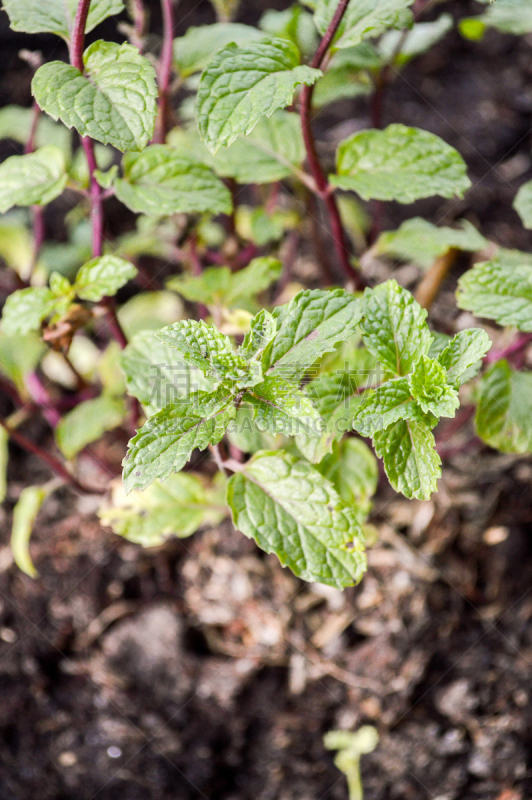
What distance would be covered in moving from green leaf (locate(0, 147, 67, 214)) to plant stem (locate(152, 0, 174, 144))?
23 centimetres

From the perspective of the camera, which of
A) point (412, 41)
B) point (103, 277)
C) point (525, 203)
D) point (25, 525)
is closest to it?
point (103, 277)

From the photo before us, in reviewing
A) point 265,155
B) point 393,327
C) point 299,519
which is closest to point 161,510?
point 299,519

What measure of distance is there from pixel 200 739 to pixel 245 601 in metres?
0.37

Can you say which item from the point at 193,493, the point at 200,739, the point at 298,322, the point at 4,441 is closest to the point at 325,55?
the point at 298,322

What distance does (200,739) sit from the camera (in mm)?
1609

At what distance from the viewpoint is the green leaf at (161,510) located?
52.1 inches

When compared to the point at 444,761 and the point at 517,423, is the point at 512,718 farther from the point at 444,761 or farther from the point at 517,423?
the point at 517,423

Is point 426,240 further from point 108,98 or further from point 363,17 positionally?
point 108,98

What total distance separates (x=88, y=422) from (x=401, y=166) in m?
Answer: 0.91

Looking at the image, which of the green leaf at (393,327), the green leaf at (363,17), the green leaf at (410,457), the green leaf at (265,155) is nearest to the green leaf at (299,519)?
the green leaf at (410,457)

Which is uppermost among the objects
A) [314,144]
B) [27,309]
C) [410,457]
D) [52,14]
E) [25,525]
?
[52,14]

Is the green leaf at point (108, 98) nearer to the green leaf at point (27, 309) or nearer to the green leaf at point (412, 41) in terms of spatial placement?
the green leaf at point (27, 309)

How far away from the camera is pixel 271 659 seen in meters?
1.67

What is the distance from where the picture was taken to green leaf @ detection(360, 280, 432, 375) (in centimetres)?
98
